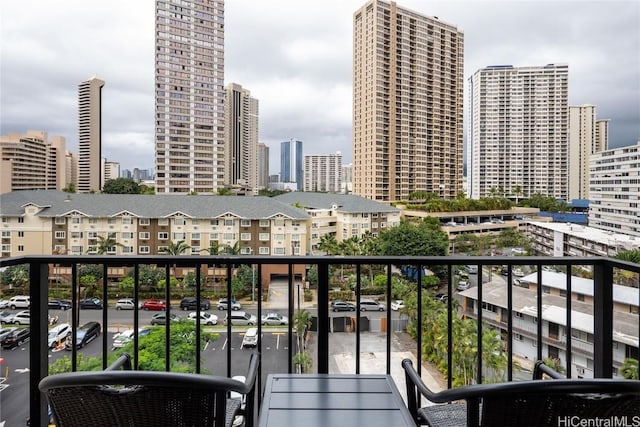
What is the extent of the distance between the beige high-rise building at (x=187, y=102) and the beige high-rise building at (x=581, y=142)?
367 inches

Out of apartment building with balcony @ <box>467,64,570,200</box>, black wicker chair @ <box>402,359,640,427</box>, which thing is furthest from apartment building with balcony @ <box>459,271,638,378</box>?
apartment building with balcony @ <box>467,64,570,200</box>

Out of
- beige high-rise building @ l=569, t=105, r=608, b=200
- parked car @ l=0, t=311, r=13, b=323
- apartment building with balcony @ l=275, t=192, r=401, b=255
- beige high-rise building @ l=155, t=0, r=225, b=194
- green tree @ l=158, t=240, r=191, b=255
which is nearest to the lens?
parked car @ l=0, t=311, r=13, b=323

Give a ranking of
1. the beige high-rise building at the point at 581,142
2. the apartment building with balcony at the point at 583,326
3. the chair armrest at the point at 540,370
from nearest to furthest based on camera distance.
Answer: the chair armrest at the point at 540,370, the apartment building with balcony at the point at 583,326, the beige high-rise building at the point at 581,142

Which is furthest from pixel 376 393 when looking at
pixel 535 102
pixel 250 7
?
pixel 535 102

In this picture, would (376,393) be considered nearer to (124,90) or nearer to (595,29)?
(595,29)

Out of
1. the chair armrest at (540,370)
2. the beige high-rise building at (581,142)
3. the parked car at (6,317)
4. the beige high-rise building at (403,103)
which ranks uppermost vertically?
the beige high-rise building at (403,103)

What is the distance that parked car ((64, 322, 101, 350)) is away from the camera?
1.75 metres

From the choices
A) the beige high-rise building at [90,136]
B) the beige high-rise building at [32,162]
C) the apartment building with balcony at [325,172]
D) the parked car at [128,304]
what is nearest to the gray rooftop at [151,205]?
the beige high-rise building at [90,136]

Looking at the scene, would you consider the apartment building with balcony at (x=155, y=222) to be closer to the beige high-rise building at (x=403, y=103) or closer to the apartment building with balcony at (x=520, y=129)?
the beige high-rise building at (x=403, y=103)

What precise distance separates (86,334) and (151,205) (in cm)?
1050

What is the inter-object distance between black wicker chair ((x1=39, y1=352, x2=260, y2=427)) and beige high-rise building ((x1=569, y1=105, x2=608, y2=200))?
9.26m

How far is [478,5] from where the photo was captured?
7602mm

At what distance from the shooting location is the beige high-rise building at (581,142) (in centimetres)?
819

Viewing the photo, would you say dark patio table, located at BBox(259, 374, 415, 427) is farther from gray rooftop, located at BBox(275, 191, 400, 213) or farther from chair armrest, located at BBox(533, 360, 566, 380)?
gray rooftop, located at BBox(275, 191, 400, 213)
